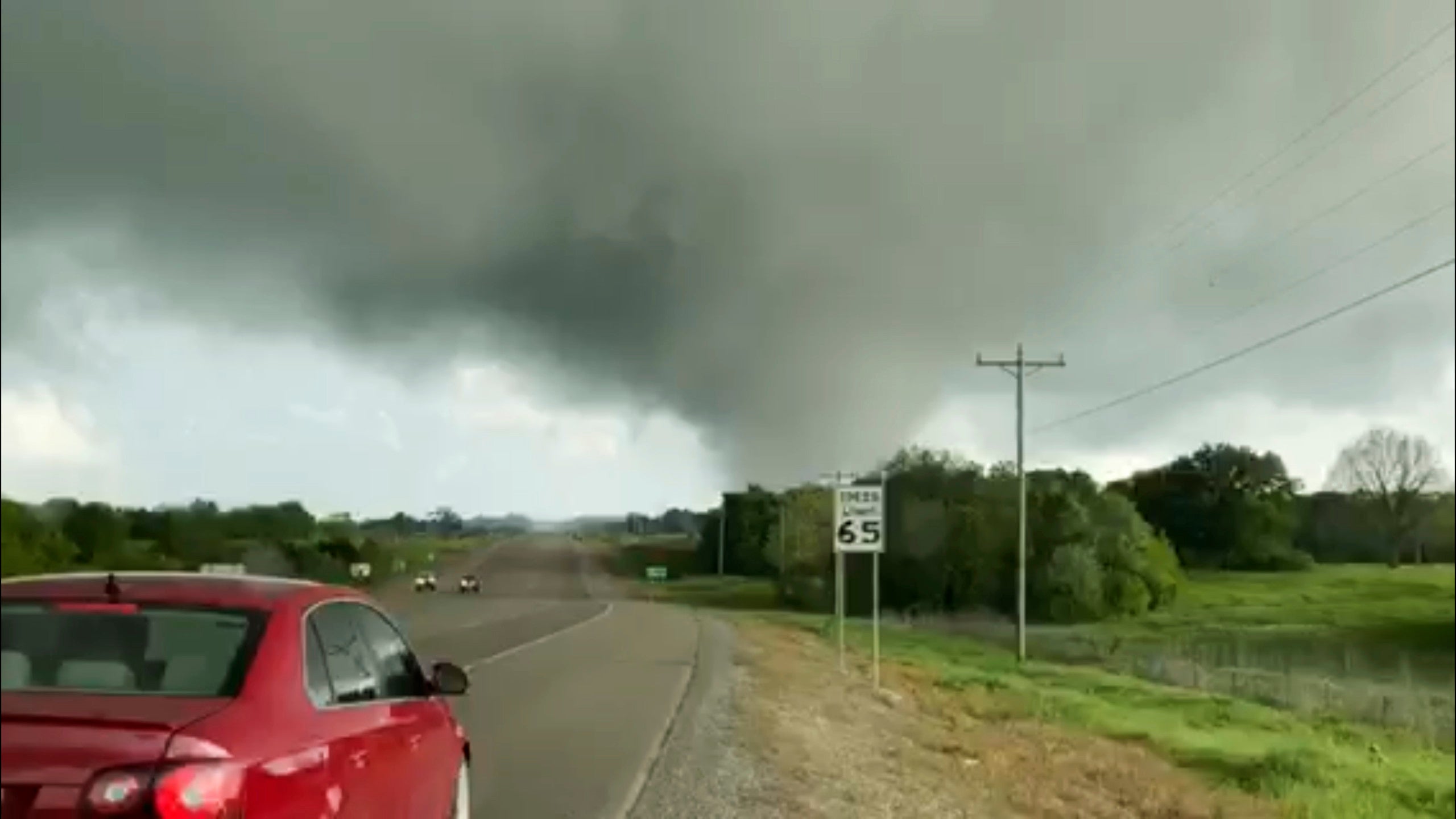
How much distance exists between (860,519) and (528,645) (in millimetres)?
15277

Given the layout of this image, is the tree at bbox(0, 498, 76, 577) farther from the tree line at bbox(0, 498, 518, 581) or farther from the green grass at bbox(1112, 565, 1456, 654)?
the green grass at bbox(1112, 565, 1456, 654)

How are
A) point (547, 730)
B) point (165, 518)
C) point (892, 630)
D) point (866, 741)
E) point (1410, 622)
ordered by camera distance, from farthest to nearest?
point (892, 630) < point (1410, 622) < point (165, 518) < point (866, 741) < point (547, 730)

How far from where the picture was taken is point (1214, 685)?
156 feet

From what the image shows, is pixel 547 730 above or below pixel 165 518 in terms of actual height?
below

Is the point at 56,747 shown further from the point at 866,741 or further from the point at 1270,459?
the point at 1270,459

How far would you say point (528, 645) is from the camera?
40.1m

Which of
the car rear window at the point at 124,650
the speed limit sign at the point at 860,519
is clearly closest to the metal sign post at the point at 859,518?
the speed limit sign at the point at 860,519

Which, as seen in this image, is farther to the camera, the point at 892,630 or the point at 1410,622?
the point at 892,630

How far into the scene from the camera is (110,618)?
235 inches

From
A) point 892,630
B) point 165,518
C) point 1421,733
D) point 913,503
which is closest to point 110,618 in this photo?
point 165,518

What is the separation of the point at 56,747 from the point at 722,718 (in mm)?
17732

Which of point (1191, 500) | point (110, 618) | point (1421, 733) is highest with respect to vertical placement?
point (1191, 500)

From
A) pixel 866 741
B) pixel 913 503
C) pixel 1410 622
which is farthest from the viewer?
pixel 913 503

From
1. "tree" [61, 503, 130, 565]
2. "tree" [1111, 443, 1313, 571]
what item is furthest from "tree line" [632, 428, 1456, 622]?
"tree" [61, 503, 130, 565]
